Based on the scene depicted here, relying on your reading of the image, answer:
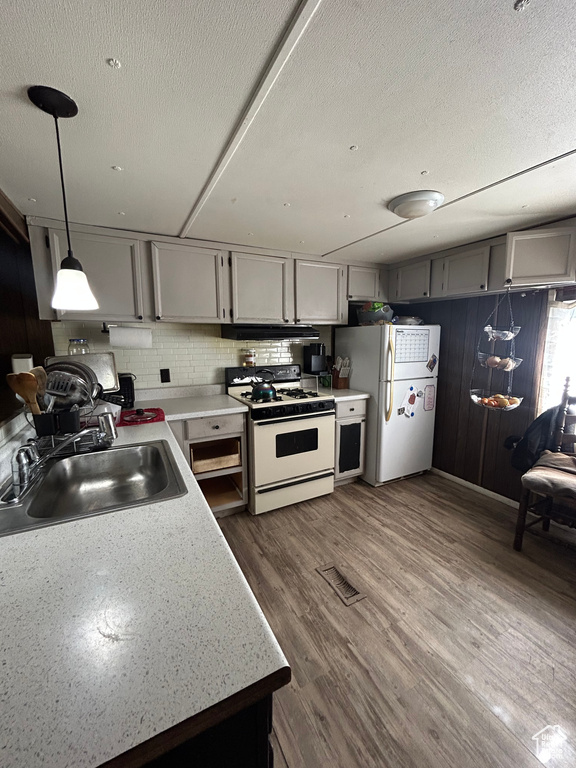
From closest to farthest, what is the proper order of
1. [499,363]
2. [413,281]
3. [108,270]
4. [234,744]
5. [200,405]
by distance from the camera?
1. [234,744]
2. [108,270]
3. [499,363]
4. [200,405]
5. [413,281]

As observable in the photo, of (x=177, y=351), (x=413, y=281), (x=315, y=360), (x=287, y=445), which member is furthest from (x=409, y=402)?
(x=177, y=351)

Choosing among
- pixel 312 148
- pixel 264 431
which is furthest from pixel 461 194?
pixel 264 431

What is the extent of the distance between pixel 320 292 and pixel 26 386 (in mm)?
2351

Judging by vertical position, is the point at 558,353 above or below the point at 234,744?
above

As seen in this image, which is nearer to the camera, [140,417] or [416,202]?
[416,202]

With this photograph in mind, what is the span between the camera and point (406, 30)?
0.80 metres

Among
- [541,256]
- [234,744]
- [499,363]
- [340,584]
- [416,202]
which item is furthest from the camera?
[499,363]

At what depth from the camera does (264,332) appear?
2.68 meters

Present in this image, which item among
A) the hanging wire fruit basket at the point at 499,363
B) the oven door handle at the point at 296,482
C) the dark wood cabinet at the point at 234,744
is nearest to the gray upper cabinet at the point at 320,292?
the hanging wire fruit basket at the point at 499,363

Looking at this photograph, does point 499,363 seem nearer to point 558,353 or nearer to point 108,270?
point 558,353

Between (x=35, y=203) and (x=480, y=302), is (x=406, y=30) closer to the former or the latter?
(x=35, y=203)

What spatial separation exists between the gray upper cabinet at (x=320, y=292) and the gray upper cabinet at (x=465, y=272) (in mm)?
912

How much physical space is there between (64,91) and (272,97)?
0.64 m

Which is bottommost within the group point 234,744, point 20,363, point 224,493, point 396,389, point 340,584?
point 340,584
